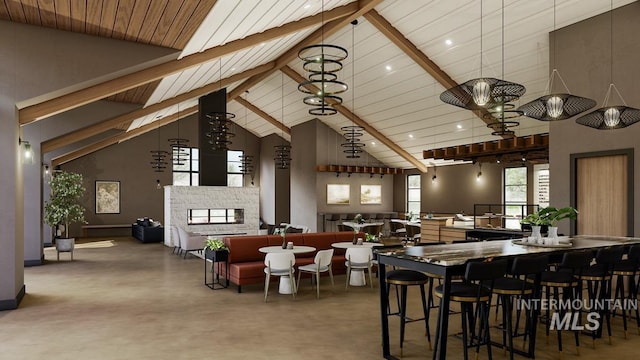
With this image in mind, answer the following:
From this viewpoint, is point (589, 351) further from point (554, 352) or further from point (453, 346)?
point (453, 346)

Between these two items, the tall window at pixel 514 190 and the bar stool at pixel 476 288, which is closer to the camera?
the bar stool at pixel 476 288

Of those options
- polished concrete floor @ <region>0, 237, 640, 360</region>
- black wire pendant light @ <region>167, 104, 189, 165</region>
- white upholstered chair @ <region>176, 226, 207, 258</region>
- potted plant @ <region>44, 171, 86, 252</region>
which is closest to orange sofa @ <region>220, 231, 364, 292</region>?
polished concrete floor @ <region>0, 237, 640, 360</region>

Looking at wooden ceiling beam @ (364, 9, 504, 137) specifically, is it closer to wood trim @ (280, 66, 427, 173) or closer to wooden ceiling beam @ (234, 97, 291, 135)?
wood trim @ (280, 66, 427, 173)

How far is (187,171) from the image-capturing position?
17703 mm

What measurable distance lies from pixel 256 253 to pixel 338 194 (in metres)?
8.74

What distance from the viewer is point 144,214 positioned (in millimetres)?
16703

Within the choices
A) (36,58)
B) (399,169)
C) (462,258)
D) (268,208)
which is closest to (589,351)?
(462,258)

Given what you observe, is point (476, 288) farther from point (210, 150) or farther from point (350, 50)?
point (210, 150)

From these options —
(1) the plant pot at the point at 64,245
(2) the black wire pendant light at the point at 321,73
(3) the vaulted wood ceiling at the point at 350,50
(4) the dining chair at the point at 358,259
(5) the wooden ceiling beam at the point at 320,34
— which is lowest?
(1) the plant pot at the point at 64,245

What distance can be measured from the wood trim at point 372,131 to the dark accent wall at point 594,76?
6709mm

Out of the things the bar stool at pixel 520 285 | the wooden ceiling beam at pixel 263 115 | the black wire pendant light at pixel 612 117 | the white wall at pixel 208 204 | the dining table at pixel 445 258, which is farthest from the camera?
Result: the wooden ceiling beam at pixel 263 115

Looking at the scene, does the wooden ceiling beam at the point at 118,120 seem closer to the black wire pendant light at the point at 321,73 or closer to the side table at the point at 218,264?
the black wire pendant light at the point at 321,73

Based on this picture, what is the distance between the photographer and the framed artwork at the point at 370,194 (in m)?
16.3

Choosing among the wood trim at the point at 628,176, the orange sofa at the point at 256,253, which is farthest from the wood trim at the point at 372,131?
the wood trim at the point at 628,176
